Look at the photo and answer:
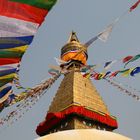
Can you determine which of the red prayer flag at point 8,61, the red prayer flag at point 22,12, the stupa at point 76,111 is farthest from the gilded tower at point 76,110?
the red prayer flag at point 22,12

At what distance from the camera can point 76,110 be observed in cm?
1599

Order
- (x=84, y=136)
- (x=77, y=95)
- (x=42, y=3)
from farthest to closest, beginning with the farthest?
(x=77, y=95) < (x=84, y=136) < (x=42, y=3)

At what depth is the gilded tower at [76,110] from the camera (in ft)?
53.1

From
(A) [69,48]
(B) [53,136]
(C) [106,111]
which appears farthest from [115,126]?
(A) [69,48]

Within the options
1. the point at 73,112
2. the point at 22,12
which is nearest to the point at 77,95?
the point at 73,112

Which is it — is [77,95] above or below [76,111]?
above

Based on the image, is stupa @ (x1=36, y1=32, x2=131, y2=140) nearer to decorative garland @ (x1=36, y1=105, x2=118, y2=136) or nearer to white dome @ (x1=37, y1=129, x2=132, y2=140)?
decorative garland @ (x1=36, y1=105, x2=118, y2=136)

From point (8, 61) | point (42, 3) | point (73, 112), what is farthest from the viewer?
point (73, 112)

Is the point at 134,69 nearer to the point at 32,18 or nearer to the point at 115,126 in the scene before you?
the point at 115,126

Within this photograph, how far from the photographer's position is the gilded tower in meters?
16.2

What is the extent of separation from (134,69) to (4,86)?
9.56 meters

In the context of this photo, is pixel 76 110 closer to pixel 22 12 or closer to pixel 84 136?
pixel 84 136

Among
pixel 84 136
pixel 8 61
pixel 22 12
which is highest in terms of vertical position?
pixel 84 136

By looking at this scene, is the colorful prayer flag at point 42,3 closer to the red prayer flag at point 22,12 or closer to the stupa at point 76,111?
the red prayer flag at point 22,12
